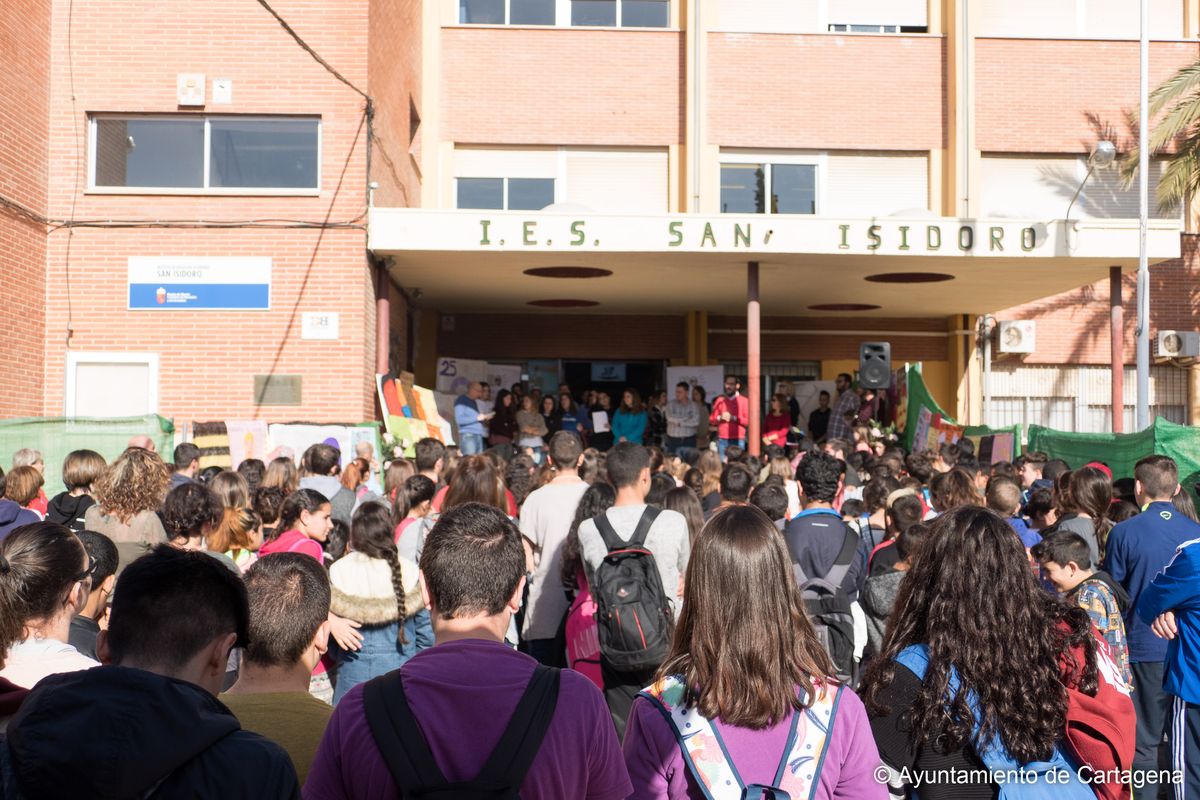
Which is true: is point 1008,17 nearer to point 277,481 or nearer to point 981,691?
point 277,481

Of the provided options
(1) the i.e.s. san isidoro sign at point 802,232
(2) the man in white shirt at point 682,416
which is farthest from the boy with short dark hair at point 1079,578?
(2) the man in white shirt at point 682,416

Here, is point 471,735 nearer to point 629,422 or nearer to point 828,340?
point 629,422

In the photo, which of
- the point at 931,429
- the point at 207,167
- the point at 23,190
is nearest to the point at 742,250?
the point at 931,429

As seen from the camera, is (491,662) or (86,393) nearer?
(491,662)

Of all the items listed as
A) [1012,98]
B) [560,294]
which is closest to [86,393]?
[560,294]

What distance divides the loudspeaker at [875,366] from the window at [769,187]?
14.4 feet

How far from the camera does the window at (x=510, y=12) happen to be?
20531 millimetres

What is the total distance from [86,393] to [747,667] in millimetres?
13906

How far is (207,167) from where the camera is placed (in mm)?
14664

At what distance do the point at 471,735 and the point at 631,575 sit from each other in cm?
266

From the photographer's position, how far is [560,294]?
722 inches

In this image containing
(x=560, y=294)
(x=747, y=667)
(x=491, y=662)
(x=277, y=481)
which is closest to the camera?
(x=491, y=662)

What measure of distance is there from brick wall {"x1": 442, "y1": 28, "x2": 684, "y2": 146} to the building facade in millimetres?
49

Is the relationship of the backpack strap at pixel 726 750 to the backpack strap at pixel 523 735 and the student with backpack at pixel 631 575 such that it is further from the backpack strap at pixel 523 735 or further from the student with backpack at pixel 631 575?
the student with backpack at pixel 631 575
